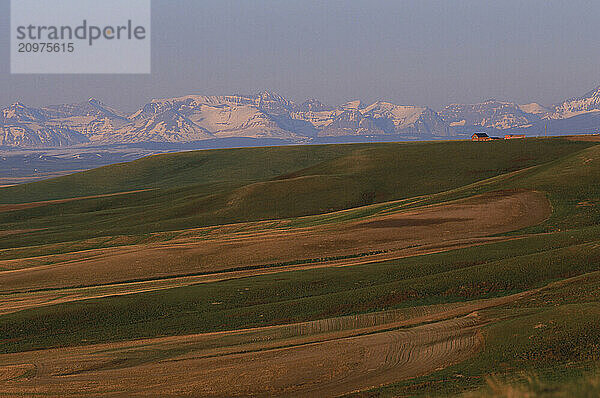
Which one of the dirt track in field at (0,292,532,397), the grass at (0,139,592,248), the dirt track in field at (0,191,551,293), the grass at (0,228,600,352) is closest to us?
the dirt track in field at (0,292,532,397)

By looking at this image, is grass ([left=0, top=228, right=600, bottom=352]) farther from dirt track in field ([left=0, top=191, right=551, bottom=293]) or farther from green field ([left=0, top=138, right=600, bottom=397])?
dirt track in field ([left=0, top=191, right=551, bottom=293])

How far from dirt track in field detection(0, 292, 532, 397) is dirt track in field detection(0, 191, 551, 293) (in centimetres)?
2288

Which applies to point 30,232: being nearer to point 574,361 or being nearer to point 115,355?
point 115,355

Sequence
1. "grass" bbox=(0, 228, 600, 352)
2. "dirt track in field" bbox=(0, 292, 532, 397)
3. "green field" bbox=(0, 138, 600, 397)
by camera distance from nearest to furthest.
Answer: "green field" bbox=(0, 138, 600, 397) → "dirt track in field" bbox=(0, 292, 532, 397) → "grass" bbox=(0, 228, 600, 352)

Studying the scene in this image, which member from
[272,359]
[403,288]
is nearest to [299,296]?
[403,288]

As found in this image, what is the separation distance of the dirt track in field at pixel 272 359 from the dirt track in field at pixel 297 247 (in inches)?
901

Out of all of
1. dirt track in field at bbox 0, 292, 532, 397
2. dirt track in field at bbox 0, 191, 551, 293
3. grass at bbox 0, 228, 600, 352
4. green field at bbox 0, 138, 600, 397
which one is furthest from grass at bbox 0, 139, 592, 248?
dirt track in field at bbox 0, 292, 532, 397

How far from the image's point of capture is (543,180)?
305ft

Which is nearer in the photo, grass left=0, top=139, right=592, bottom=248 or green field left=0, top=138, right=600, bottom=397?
green field left=0, top=138, right=600, bottom=397

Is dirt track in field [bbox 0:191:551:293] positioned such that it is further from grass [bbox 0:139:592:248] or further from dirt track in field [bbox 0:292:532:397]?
grass [bbox 0:139:592:248]

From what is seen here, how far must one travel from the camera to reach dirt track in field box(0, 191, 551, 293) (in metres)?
64.4

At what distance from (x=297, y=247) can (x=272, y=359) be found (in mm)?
39187

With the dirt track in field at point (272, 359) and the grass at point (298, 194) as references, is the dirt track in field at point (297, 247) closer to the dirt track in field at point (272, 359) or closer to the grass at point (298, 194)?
the dirt track in field at point (272, 359)

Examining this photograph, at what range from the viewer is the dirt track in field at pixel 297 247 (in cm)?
6438
